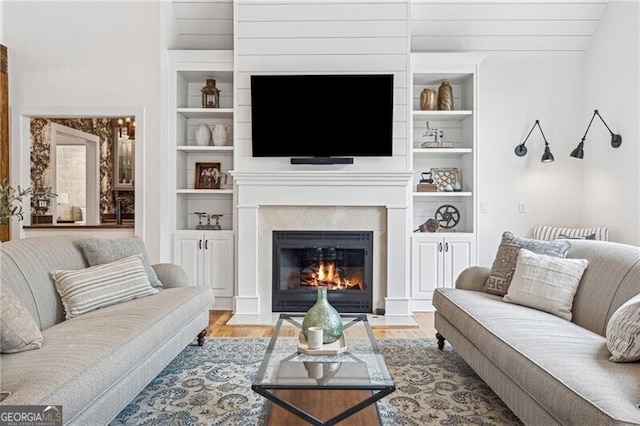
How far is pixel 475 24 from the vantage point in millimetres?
4816

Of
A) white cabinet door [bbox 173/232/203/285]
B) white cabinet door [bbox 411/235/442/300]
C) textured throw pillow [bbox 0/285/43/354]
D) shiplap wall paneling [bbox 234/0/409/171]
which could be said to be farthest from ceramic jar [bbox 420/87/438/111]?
textured throw pillow [bbox 0/285/43/354]

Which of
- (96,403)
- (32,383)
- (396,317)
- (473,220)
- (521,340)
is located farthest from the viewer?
(473,220)

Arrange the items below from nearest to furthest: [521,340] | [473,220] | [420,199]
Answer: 1. [521,340]
2. [473,220]
3. [420,199]

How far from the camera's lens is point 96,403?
1809 millimetres

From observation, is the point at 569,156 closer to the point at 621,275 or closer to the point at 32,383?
the point at 621,275

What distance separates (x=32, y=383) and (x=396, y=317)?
10.8 feet

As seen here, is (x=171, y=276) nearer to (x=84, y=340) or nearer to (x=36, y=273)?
(x=36, y=273)

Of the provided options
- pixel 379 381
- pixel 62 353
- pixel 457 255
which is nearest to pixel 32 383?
pixel 62 353

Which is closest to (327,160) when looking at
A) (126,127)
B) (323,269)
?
(323,269)

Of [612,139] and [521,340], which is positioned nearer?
[521,340]

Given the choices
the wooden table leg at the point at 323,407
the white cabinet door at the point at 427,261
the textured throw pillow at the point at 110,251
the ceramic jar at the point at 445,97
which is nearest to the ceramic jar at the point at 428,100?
the ceramic jar at the point at 445,97

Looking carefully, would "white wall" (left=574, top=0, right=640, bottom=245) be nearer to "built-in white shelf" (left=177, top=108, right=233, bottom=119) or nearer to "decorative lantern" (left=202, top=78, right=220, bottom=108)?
"built-in white shelf" (left=177, top=108, right=233, bottom=119)

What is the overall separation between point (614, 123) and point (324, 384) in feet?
13.5

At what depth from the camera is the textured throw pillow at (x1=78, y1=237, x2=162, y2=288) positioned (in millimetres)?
3002
